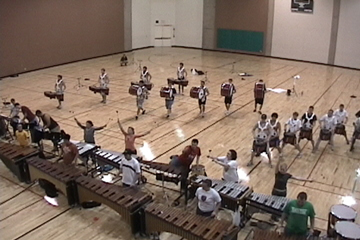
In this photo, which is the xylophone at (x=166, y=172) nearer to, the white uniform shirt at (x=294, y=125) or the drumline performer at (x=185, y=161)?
the drumline performer at (x=185, y=161)

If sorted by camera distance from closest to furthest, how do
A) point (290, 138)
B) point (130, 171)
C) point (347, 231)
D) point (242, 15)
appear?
point (347, 231) < point (130, 171) < point (290, 138) < point (242, 15)

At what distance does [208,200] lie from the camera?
8148 millimetres

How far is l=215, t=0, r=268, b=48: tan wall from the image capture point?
2830 cm

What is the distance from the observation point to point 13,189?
33.8 ft

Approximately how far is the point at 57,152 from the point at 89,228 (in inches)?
165

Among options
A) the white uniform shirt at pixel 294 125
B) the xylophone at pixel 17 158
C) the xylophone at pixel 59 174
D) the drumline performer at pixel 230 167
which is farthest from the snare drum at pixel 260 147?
the xylophone at pixel 17 158

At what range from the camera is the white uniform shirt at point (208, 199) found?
320 inches

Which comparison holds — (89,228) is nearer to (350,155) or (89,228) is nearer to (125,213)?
(125,213)

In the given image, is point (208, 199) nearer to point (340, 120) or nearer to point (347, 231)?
point (347, 231)

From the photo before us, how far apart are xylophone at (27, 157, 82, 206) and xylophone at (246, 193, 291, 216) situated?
12.8 ft

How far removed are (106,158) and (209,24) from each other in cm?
2212

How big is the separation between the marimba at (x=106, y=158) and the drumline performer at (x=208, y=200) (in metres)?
2.86

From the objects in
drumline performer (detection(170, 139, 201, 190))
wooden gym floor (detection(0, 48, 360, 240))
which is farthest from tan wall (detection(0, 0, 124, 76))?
drumline performer (detection(170, 139, 201, 190))

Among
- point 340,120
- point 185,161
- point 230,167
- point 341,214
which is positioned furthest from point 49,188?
point 340,120
